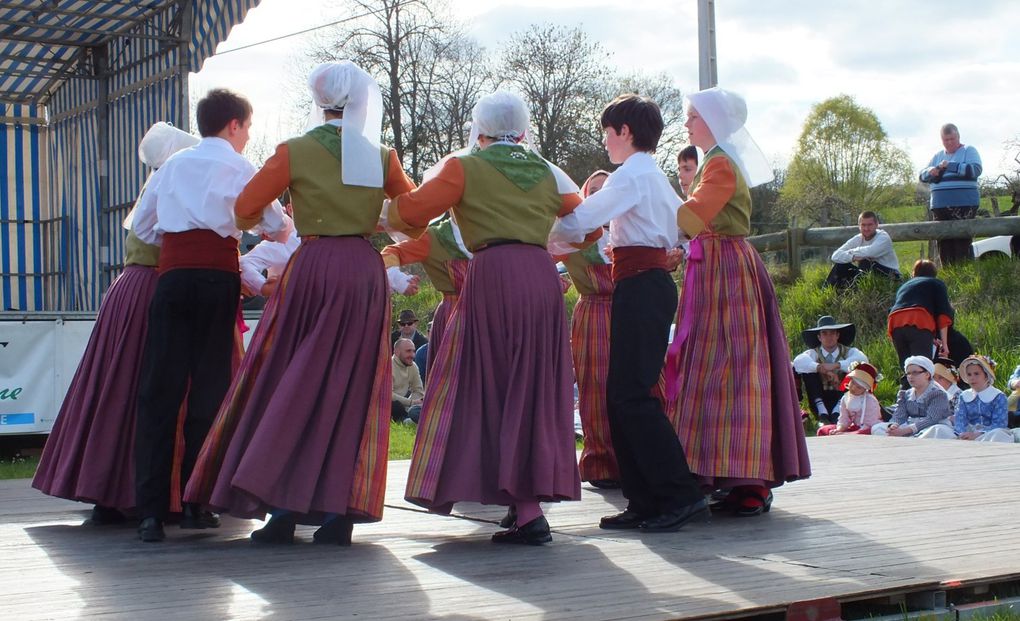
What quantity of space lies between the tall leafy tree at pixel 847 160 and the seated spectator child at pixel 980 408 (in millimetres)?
33094

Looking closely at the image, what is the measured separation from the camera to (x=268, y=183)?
4117 mm

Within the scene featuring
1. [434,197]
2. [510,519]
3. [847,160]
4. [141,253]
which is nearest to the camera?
[434,197]

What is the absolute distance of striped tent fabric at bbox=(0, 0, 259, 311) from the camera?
11.0 metres

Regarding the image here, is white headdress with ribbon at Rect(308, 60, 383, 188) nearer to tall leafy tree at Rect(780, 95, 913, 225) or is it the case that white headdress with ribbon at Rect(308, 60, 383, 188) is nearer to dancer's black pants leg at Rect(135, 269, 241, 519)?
dancer's black pants leg at Rect(135, 269, 241, 519)

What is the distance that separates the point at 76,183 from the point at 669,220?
9.77 m

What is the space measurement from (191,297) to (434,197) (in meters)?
0.94

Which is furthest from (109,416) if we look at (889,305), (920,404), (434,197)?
(889,305)

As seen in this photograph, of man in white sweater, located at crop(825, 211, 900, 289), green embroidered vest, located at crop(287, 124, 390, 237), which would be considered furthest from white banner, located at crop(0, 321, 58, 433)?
man in white sweater, located at crop(825, 211, 900, 289)

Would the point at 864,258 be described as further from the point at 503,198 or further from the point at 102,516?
the point at 102,516

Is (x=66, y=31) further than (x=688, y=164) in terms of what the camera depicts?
Yes

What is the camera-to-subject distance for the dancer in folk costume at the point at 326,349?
399 centimetres

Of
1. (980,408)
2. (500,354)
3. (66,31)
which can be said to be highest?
(66,31)

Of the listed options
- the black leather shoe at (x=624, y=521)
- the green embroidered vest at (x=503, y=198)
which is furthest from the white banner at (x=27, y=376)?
the black leather shoe at (x=624, y=521)

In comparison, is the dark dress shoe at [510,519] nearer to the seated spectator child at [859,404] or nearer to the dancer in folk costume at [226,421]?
the dancer in folk costume at [226,421]
